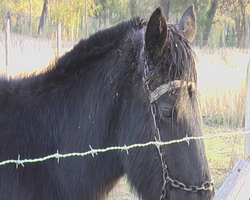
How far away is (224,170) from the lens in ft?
19.9

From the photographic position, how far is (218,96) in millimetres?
8875

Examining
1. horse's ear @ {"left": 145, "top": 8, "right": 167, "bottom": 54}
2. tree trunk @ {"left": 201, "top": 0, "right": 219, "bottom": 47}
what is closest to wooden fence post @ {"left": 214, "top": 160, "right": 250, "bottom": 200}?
horse's ear @ {"left": 145, "top": 8, "right": 167, "bottom": 54}

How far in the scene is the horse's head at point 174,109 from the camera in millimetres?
2041

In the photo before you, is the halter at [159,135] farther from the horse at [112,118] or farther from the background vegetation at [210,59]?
the background vegetation at [210,59]

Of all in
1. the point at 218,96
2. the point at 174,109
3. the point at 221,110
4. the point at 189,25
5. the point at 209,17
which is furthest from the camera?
the point at 209,17

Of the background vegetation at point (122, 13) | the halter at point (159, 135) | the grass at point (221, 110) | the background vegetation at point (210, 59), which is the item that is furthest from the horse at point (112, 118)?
the background vegetation at point (122, 13)

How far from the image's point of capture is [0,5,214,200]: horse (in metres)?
2.09

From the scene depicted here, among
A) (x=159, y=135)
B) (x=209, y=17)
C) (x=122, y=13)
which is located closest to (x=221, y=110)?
(x=159, y=135)

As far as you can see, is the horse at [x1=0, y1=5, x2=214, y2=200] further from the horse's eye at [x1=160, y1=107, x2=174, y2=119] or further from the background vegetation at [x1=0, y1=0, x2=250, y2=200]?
the background vegetation at [x1=0, y1=0, x2=250, y2=200]

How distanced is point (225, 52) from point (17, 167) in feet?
39.4

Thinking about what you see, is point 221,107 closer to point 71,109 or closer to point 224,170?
point 224,170

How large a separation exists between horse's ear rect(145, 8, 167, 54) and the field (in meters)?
2.75

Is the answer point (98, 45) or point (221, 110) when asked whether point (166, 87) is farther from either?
point (221, 110)

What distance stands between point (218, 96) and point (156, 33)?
280 inches
